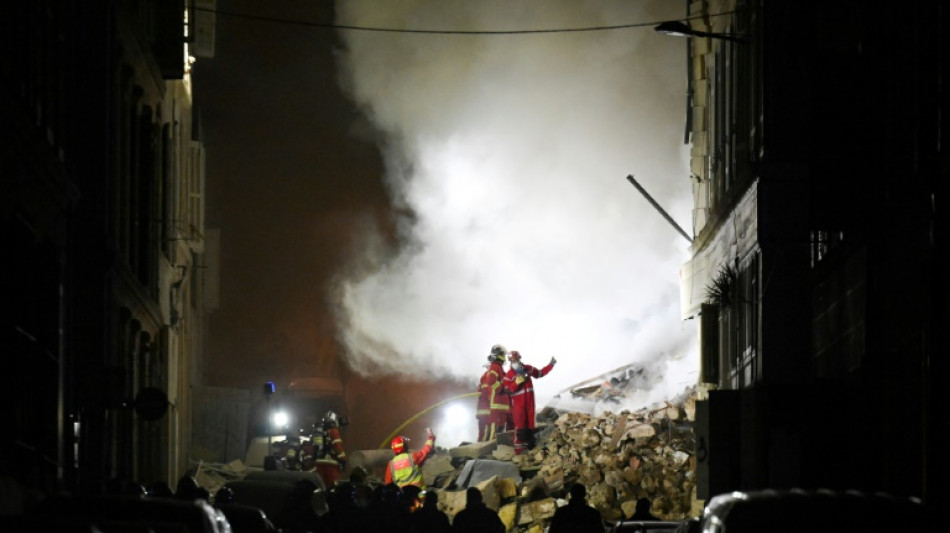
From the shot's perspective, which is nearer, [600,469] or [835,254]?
[835,254]

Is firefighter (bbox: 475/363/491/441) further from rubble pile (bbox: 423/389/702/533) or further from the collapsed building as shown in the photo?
rubble pile (bbox: 423/389/702/533)

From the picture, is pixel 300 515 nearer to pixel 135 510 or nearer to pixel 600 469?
pixel 135 510

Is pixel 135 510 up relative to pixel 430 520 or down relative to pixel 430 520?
up

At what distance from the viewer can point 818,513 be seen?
34.7 feet

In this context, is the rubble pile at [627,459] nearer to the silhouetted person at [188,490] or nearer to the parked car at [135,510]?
the silhouetted person at [188,490]

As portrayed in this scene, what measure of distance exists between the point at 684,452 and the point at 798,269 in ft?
21.7

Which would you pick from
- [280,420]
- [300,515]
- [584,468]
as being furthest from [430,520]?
[280,420]

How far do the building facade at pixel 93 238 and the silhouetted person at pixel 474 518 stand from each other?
4030 mm

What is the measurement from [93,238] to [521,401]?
10447 mm

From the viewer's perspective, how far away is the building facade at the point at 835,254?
16.9 metres

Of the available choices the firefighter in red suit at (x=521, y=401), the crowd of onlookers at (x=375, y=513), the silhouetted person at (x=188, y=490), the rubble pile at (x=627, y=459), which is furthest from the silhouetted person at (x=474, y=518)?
the firefighter in red suit at (x=521, y=401)

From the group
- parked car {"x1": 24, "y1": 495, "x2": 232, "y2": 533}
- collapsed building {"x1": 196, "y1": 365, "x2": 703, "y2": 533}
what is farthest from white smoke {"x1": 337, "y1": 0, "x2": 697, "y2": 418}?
parked car {"x1": 24, "y1": 495, "x2": 232, "y2": 533}

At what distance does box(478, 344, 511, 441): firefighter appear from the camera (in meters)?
30.2

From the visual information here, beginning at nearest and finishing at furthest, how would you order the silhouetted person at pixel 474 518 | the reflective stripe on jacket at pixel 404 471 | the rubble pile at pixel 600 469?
the silhouetted person at pixel 474 518
the reflective stripe on jacket at pixel 404 471
the rubble pile at pixel 600 469
